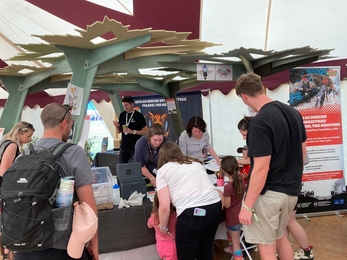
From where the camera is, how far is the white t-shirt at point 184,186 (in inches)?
89.0

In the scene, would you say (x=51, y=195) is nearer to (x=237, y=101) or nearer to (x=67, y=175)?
(x=67, y=175)

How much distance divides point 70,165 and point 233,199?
1703 millimetres

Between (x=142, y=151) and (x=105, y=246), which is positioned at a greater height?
(x=142, y=151)

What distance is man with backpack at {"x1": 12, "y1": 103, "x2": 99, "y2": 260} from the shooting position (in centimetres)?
145

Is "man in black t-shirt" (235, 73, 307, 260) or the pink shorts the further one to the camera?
the pink shorts

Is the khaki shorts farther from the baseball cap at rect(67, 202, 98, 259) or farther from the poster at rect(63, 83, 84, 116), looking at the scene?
the poster at rect(63, 83, 84, 116)

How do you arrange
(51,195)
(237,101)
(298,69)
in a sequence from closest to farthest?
(51,195) → (298,69) → (237,101)

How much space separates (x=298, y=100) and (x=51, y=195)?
352 cm

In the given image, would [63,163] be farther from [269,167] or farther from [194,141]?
[194,141]

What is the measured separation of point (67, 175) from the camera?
4.85 feet

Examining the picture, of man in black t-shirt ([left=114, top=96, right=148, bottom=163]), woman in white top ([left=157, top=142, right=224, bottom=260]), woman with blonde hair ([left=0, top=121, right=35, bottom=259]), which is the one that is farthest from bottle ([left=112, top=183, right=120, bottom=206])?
man in black t-shirt ([left=114, top=96, right=148, bottom=163])

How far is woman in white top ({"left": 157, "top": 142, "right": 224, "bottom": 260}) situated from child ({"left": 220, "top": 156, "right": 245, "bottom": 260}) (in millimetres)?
416

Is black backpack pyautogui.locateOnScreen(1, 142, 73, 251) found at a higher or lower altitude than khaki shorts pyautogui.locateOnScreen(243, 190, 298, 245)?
higher

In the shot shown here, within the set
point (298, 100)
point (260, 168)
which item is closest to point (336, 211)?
point (298, 100)
